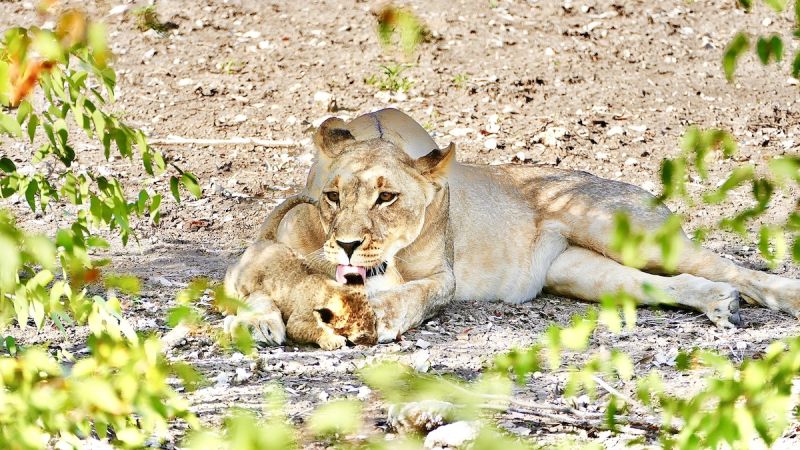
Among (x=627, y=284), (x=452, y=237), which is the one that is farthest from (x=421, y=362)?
(x=627, y=284)

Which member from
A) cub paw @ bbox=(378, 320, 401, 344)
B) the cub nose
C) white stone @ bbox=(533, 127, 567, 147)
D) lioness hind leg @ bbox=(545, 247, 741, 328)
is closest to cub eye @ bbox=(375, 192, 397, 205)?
the cub nose

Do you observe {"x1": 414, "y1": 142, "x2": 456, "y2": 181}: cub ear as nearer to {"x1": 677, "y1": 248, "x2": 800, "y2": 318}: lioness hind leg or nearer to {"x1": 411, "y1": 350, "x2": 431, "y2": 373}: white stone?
{"x1": 411, "y1": 350, "x2": 431, "y2": 373}: white stone

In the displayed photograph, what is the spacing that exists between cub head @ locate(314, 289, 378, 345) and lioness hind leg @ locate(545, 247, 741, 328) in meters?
1.50

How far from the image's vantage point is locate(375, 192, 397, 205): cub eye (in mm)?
5562

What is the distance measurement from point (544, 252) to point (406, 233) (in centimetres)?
132

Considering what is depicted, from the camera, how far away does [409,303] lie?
221 inches

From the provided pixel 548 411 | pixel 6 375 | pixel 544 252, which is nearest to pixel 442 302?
pixel 544 252

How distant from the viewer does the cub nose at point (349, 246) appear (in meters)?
5.30

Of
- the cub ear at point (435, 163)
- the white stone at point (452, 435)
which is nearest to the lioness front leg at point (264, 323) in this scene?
the cub ear at point (435, 163)

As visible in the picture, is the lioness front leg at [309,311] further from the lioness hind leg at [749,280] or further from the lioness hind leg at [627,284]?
the lioness hind leg at [749,280]

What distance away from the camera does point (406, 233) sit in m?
5.68

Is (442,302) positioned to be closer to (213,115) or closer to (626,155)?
(626,155)

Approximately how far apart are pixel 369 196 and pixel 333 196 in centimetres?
18

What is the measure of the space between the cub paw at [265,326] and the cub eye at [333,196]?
581 millimetres
